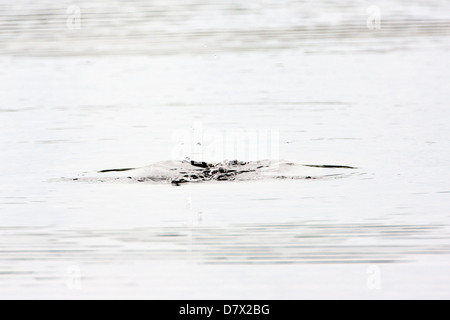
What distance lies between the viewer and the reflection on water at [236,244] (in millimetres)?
4328

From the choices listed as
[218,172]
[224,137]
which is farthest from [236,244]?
[224,137]

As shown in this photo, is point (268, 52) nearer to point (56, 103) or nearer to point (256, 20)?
point (256, 20)

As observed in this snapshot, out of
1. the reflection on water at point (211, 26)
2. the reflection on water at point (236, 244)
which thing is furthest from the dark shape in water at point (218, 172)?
the reflection on water at point (211, 26)

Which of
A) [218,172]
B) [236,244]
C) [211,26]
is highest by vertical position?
[211,26]

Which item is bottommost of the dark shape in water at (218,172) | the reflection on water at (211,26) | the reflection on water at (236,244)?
the reflection on water at (236,244)

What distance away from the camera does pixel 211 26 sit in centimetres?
1298

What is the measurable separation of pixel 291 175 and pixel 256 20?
24.5ft

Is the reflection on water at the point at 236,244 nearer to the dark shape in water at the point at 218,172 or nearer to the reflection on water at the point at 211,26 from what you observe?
the dark shape in water at the point at 218,172

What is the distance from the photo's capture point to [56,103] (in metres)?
9.15

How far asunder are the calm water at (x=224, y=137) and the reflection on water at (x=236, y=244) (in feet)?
0.05

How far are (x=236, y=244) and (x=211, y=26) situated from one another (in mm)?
8749

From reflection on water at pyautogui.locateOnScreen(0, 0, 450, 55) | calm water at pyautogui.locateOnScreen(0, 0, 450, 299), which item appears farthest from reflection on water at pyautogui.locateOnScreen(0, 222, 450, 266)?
reflection on water at pyautogui.locateOnScreen(0, 0, 450, 55)

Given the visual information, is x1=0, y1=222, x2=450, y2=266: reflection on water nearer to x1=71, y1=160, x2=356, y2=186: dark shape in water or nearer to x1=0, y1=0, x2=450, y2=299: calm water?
x1=0, y1=0, x2=450, y2=299: calm water

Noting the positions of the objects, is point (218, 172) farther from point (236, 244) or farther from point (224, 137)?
point (236, 244)
